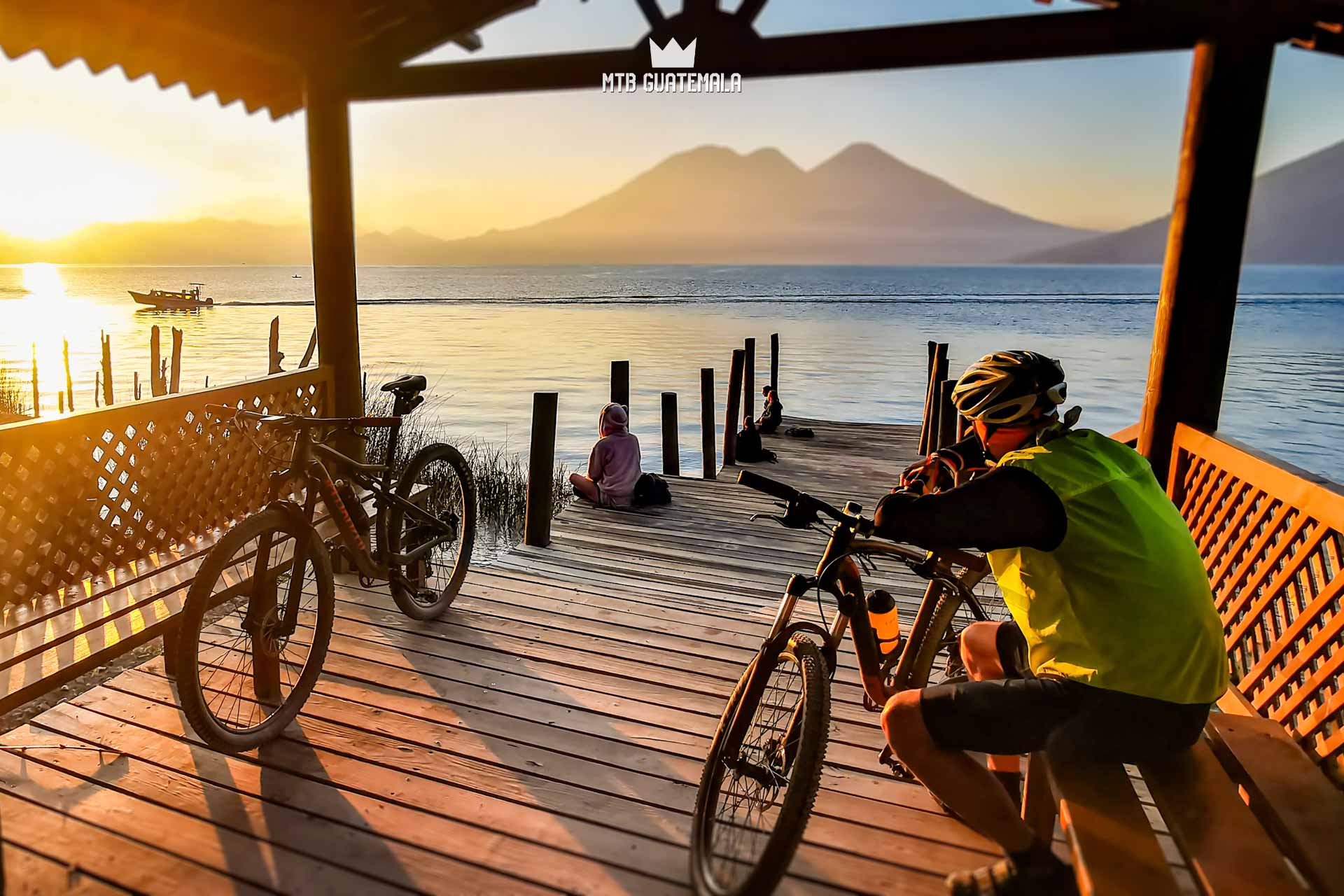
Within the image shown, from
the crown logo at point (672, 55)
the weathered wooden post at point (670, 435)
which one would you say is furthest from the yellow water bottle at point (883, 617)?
the weathered wooden post at point (670, 435)

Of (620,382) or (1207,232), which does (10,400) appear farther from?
(1207,232)

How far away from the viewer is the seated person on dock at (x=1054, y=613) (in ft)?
5.79

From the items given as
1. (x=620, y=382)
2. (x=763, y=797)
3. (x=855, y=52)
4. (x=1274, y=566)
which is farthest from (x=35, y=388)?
(x=1274, y=566)

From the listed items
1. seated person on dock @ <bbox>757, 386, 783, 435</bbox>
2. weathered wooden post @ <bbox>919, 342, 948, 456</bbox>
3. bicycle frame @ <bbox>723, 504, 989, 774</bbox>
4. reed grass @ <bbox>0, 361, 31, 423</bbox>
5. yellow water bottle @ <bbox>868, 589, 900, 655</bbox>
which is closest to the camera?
bicycle frame @ <bbox>723, 504, 989, 774</bbox>

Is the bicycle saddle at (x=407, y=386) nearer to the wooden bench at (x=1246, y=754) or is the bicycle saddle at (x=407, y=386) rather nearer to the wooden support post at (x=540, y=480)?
the wooden support post at (x=540, y=480)

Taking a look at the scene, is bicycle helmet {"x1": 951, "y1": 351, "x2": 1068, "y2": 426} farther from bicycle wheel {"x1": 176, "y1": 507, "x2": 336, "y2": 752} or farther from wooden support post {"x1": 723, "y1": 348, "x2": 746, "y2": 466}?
wooden support post {"x1": 723, "y1": 348, "x2": 746, "y2": 466}

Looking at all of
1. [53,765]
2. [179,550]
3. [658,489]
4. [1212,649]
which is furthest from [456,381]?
[1212,649]

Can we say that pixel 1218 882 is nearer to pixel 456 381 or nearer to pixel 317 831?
pixel 317 831

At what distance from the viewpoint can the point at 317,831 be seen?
230cm

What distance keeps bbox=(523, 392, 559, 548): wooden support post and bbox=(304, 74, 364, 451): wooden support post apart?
1064mm

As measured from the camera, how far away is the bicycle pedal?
8.57 ft

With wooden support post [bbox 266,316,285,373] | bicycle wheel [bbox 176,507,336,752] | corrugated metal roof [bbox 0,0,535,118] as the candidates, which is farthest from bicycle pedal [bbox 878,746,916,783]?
wooden support post [bbox 266,316,285,373]

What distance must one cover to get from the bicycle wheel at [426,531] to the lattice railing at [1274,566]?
10.6 feet

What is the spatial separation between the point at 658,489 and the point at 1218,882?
5.13 m
